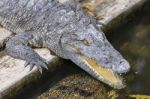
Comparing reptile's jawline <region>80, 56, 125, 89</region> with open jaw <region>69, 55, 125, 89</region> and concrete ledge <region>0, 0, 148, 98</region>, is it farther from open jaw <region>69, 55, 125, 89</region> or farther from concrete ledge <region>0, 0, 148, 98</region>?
concrete ledge <region>0, 0, 148, 98</region>

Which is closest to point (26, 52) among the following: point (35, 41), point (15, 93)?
point (35, 41)

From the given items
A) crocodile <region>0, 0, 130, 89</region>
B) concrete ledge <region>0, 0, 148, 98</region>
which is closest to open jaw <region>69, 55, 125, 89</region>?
crocodile <region>0, 0, 130, 89</region>

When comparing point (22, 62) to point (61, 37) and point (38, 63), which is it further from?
point (61, 37)

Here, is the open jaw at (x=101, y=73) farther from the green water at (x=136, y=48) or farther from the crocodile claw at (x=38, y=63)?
the crocodile claw at (x=38, y=63)

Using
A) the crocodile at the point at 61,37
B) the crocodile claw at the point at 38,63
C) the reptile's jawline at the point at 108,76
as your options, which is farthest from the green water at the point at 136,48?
the crocodile claw at the point at 38,63

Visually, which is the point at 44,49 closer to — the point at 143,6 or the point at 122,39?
the point at 122,39

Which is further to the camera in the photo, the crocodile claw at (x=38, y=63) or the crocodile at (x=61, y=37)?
the crocodile claw at (x=38, y=63)
